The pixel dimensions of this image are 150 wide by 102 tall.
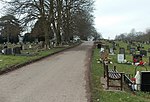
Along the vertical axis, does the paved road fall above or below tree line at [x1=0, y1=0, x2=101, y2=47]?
below

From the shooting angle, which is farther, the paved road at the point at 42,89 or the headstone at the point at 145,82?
the headstone at the point at 145,82

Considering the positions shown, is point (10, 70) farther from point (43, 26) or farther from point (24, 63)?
point (43, 26)

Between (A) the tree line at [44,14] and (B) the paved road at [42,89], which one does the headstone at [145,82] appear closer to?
(B) the paved road at [42,89]

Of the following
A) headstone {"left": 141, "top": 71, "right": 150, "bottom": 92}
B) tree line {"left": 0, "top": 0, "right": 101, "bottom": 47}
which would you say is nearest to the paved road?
headstone {"left": 141, "top": 71, "right": 150, "bottom": 92}

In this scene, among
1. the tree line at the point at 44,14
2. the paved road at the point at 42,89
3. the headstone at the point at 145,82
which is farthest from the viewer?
the tree line at the point at 44,14

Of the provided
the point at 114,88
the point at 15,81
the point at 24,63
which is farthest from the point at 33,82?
the point at 24,63

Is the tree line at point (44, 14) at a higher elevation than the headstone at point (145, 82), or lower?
higher

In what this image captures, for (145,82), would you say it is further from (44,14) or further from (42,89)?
(44,14)

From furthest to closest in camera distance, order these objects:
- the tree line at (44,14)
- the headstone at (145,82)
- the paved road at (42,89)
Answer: the tree line at (44,14)
the headstone at (145,82)
the paved road at (42,89)

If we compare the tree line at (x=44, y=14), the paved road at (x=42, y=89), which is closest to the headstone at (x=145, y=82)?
the paved road at (x=42, y=89)

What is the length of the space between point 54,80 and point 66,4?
127ft

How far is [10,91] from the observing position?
10.6 metres

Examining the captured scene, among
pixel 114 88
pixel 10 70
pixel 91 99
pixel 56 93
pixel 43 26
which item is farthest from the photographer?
pixel 43 26

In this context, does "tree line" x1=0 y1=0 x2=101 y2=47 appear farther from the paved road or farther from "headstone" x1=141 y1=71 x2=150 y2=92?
"headstone" x1=141 y1=71 x2=150 y2=92
